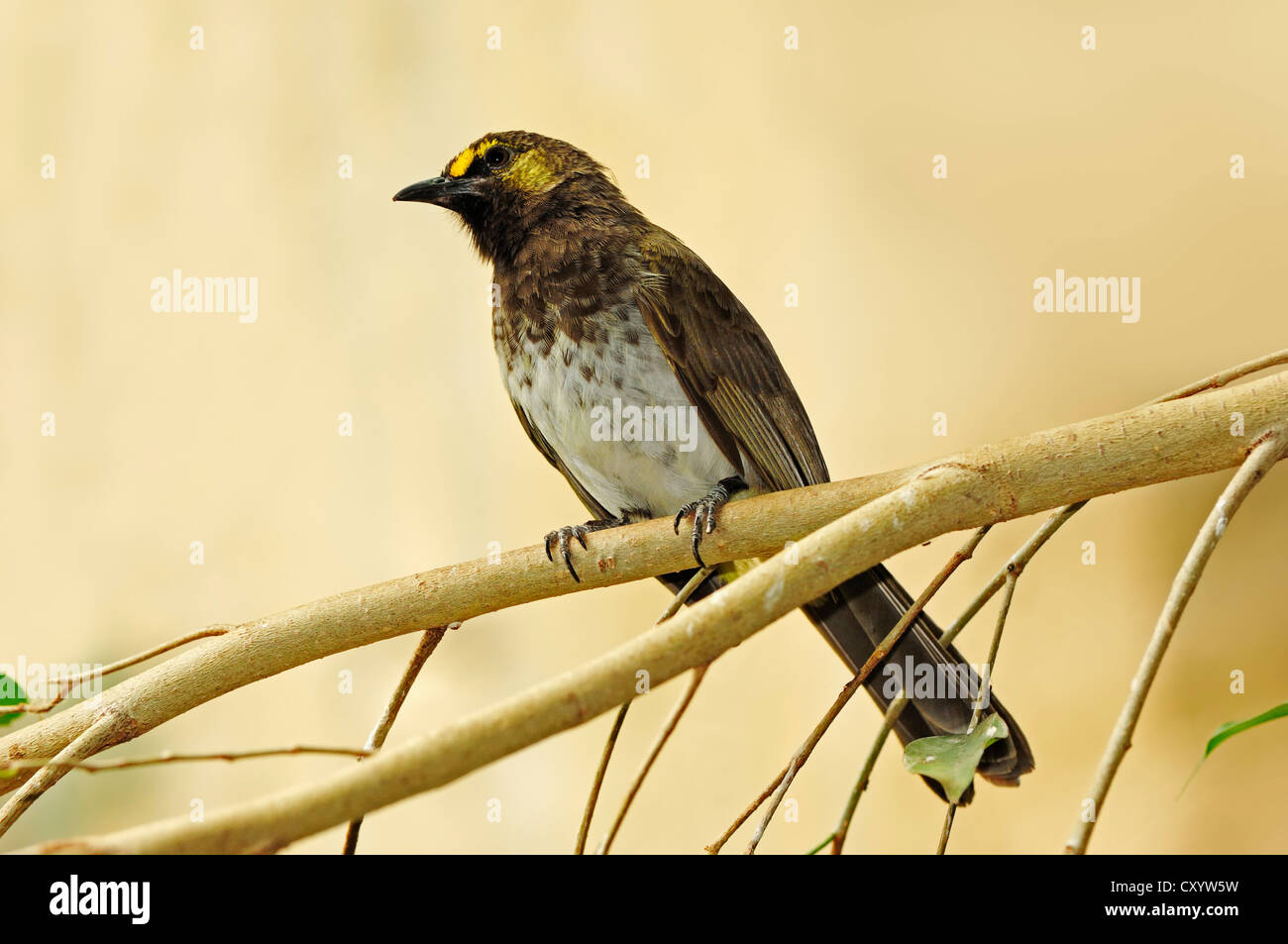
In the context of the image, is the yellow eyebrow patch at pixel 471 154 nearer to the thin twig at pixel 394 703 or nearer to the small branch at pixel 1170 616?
the thin twig at pixel 394 703

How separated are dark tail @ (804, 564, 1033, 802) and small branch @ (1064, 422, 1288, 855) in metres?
0.52

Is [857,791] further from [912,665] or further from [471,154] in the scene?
[471,154]

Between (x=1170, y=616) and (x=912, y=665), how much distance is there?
80 centimetres

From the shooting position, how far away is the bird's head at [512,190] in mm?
2074

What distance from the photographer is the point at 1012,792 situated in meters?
3.18

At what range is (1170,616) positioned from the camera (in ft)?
2.76

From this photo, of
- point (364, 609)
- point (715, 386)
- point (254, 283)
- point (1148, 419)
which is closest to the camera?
point (1148, 419)

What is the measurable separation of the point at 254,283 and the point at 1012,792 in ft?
10.5

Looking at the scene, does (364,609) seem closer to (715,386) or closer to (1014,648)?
(715,386)

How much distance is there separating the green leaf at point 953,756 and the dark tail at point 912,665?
27cm

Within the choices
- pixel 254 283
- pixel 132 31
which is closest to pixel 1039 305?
pixel 254 283

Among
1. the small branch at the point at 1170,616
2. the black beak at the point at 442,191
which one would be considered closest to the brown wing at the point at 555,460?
the black beak at the point at 442,191

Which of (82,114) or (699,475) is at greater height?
(82,114)

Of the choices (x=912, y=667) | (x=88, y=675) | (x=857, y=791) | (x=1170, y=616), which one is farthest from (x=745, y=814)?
(x=88, y=675)
